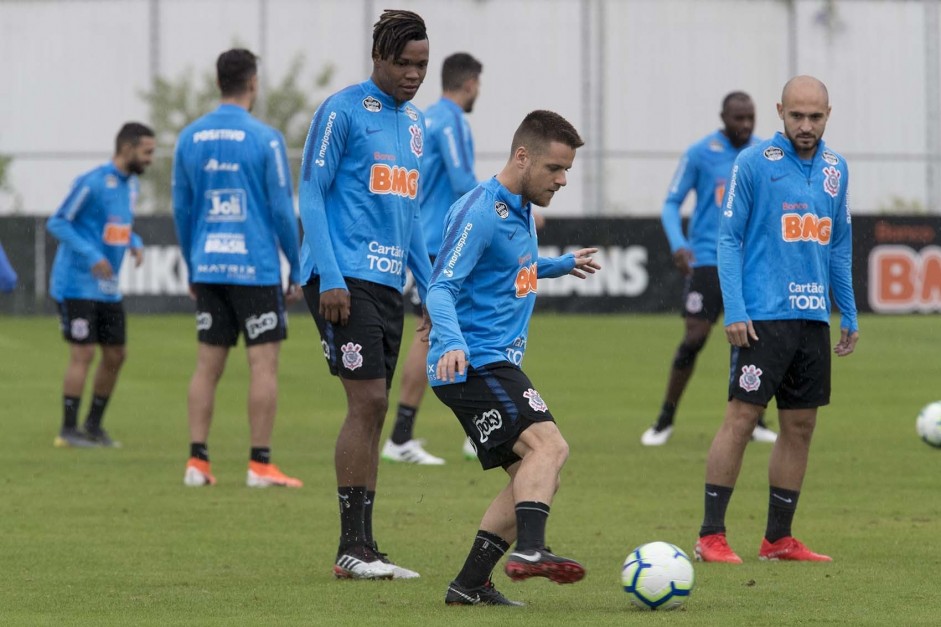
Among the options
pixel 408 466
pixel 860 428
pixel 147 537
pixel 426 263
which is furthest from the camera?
pixel 860 428

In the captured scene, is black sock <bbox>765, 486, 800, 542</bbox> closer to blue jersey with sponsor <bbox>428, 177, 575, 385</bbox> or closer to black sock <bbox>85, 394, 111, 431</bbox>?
blue jersey with sponsor <bbox>428, 177, 575, 385</bbox>

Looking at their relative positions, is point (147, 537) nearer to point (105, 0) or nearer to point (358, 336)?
point (358, 336)

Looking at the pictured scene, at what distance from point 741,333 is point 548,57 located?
30.3 m

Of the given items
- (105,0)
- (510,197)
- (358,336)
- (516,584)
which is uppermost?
(105,0)

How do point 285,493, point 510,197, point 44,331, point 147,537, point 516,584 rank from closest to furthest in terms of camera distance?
point 510,197, point 516,584, point 147,537, point 285,493, point 44,331

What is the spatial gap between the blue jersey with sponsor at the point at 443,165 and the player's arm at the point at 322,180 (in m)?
3.29

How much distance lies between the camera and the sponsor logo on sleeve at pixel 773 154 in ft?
23.7

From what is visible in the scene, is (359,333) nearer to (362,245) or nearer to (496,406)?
(362,245)

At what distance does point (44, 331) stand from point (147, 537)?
16.2 metres

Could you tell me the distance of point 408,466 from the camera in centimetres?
1042

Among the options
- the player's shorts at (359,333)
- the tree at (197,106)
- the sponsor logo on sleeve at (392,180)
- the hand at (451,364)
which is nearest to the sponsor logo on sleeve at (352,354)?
the player's shorts at (359,333)

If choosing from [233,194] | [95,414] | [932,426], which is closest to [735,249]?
[233,194]

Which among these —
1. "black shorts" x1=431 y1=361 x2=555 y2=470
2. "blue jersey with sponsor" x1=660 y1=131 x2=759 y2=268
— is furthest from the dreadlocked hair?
"blue jersey with sponsor" x1=660 y1=131 x2=759 y2=268

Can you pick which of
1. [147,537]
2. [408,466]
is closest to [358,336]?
[147,537]
